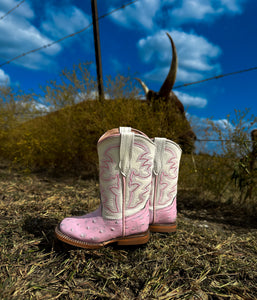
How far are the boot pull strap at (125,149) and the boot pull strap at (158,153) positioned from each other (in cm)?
26

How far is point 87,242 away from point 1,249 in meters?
0.51

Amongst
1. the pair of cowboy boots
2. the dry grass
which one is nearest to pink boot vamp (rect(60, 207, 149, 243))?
the pair of cowboy boots

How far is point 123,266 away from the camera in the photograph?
3.76ft

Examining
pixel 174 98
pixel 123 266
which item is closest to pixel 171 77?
pixel 174 98

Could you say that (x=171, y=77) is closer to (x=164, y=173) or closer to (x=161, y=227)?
(x=164, y=173)

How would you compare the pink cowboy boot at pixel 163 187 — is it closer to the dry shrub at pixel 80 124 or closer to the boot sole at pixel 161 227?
the boot sole at pixel 161 227

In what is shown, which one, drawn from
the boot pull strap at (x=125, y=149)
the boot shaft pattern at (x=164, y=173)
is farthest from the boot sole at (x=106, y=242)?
the boot pull strap at (x=125, y=149)

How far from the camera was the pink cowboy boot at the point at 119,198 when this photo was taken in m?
1.17

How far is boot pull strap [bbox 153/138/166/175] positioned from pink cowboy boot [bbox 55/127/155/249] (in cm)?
14

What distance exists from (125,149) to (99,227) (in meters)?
0.44

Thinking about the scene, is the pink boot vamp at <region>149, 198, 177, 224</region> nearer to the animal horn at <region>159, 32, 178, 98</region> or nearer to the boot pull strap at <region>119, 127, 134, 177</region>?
the boot pull strap at <region>119, 127, 134, 177</region>

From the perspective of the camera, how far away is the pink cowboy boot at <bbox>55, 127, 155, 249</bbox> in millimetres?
1170

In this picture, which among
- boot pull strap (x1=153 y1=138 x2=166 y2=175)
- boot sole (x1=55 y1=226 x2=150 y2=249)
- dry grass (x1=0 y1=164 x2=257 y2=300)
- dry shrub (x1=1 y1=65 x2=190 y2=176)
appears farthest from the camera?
dry shrub (x1=1 y1=65 x2=190 y2=176)

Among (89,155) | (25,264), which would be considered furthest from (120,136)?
(89,155)
